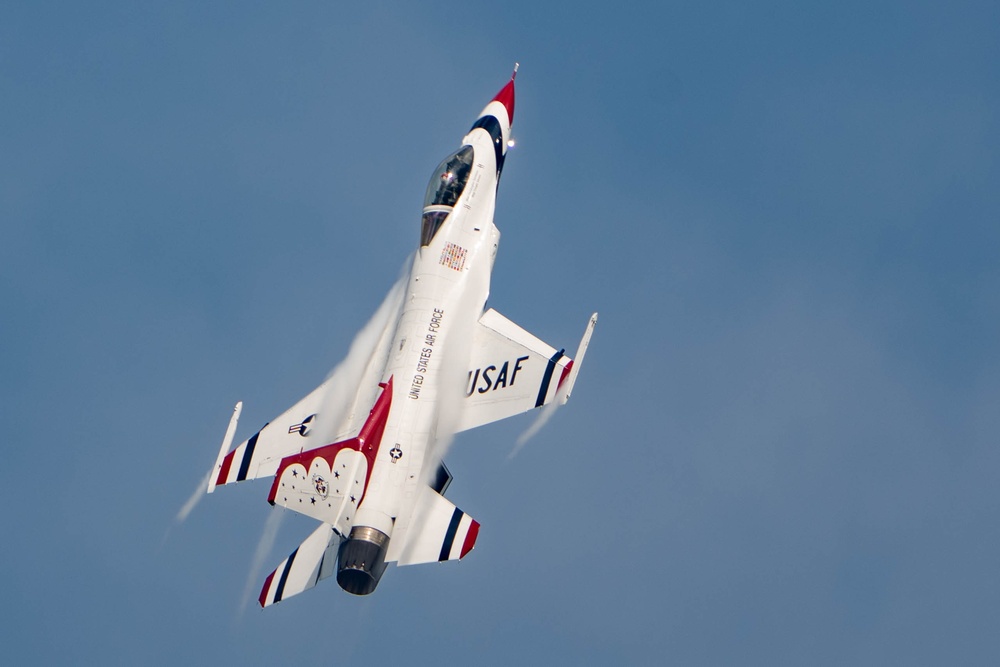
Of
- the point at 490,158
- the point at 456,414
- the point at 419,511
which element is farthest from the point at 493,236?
the point at 419,511

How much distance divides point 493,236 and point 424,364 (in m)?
5.87

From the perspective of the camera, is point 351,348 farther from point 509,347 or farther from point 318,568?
point 318,568

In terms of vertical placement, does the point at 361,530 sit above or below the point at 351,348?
below

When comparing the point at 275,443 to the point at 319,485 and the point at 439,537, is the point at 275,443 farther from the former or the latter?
the point at 439,537

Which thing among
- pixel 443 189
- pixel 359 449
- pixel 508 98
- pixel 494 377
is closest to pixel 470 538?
pixel 359 449

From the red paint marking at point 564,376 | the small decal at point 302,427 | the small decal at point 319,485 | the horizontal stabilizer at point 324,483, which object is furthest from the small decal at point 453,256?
the small decal at point 319,485

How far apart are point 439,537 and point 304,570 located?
11.0 ft

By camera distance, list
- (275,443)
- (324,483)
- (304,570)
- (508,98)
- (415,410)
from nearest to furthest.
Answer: (324,483) → (304,570) → (415,410) → (275,443) → (508,98)

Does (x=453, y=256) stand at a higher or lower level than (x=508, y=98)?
lower

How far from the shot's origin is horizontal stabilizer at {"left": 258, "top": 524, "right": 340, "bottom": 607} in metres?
41.7

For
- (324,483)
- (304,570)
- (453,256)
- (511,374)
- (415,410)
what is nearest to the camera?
(324,483)

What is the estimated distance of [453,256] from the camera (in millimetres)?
47625

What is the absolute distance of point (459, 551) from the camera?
41625mm

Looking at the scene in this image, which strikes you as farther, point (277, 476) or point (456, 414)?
point (456, 414)
